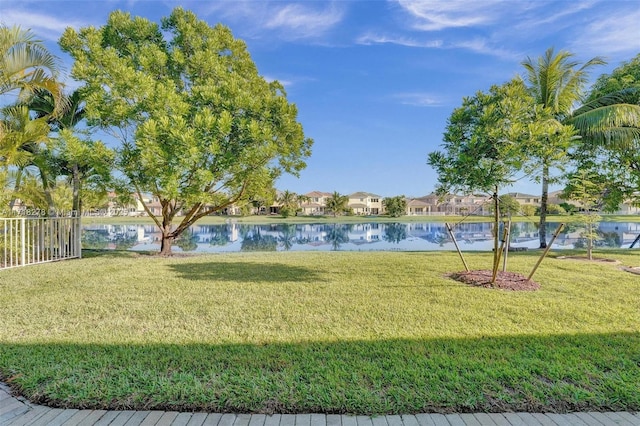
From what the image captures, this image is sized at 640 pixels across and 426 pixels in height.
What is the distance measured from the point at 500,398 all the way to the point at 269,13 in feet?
27.5

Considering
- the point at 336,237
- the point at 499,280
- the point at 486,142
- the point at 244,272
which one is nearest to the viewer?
the point at 486,142

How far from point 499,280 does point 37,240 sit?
38.7ft

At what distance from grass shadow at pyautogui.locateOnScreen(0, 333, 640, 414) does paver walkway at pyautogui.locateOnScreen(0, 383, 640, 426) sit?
0.24 feet

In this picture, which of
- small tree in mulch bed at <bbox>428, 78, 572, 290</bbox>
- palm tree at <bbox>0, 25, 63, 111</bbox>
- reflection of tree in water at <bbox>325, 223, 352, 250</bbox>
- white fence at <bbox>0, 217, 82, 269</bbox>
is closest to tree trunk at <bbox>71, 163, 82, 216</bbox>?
white fence at <bbox>0, 217, 82, 269</bbox>

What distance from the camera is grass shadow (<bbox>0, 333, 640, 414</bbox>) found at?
2.56 m

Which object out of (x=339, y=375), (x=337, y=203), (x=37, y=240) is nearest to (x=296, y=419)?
(x=339, y=375)

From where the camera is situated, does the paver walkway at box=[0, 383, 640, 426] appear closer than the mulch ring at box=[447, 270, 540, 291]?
Yes

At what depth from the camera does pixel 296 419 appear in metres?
2.39

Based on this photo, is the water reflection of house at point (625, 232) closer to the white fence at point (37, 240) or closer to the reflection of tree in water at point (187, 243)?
the reflection of tree in water at point (187, 243)

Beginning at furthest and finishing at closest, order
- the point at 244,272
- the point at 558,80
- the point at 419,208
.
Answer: the point at 419,208, the point at 558,80, the point at 244,272

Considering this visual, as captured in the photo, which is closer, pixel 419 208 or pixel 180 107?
pixel 180 107

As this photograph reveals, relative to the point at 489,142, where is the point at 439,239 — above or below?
below

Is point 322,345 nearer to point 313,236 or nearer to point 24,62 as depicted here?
point 24,62

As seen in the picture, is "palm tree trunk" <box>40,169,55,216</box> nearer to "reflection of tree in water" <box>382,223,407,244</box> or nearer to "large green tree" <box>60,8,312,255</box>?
"large green tree" <box>60,8,312,255</box>
